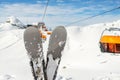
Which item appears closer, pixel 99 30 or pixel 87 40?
pixel 87 40

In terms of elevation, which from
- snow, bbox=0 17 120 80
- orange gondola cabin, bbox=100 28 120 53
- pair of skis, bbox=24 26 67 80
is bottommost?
snow, bbox=0 17 120 80

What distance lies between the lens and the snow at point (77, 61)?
9.05 meters

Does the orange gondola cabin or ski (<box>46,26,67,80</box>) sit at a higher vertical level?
ski (<box>46,26,67,80</box>)

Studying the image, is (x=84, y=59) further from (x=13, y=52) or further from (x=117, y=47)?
(x=13, y=52)

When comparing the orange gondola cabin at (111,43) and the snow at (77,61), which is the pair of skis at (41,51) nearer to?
the snow at (77,61)

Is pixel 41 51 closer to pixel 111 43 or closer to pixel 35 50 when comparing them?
pixel 35 50

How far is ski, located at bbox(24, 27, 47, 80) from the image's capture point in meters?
4.50

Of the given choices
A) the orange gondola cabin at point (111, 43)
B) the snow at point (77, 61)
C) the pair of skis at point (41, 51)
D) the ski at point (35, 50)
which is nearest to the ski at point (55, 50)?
the pair of skis at point (41, 51)

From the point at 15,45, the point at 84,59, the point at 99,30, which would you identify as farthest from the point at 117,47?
the point at 15,45

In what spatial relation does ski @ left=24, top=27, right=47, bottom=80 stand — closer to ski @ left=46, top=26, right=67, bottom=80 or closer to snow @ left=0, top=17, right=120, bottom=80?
ski @ left=46, top=26, right=67, bottom=80

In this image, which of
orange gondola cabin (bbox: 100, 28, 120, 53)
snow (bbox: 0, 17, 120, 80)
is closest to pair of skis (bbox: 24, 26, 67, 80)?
snow (bbox: 0, 17, 120, 80)

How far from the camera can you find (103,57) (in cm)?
1237

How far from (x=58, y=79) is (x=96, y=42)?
8090 millimetres

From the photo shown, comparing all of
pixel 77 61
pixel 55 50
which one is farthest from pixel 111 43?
pixel 55 50
